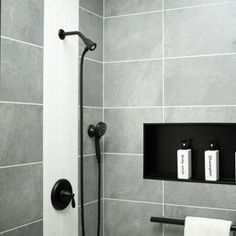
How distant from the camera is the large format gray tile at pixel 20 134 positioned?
62.9 inches

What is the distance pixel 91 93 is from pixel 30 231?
2.81 feet

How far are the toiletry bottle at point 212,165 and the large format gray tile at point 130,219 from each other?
1.13ft

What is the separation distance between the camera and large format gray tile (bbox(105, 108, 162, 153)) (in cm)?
218

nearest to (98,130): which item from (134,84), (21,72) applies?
(134,84)

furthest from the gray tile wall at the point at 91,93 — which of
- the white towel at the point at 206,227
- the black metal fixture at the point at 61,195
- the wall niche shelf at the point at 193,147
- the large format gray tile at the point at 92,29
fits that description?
the white towel at the point at 206,227

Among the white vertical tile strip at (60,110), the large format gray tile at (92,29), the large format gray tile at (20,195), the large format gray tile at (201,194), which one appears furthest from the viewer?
the large format gray tile at (92,29)

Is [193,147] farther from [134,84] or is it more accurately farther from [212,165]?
[134,84]

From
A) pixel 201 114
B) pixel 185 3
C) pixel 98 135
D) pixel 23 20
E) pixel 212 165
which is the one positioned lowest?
pixel 212 165

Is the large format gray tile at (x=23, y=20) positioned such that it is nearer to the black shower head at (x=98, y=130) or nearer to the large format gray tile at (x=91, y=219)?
the black shower head at (x=98, y=130)

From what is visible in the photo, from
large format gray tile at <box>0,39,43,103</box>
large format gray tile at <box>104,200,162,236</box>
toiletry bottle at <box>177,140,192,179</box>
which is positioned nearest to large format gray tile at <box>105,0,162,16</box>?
large format gray tile at <box>0,39,43,103</box>

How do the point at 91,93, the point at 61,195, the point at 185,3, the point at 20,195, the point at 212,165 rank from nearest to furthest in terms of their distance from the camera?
the point at 20,195, the point at 61,195, the point at 212,165, the point at 185,3, the point at 91,93

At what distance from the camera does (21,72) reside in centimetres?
168

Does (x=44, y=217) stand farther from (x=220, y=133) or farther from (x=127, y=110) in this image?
(x=220, y=133)

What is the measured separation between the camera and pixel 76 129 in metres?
2.05
